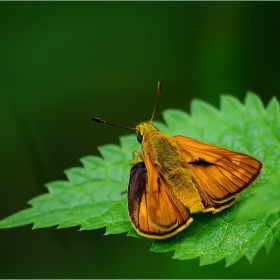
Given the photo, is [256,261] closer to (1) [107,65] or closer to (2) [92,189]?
(2) [92,189]

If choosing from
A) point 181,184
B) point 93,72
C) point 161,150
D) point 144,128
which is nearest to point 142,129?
point 144,128

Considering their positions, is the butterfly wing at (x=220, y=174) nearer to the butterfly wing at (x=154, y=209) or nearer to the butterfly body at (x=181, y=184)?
the butterfly body at (x=181, y=184)

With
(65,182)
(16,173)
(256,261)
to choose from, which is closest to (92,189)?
(65,182)

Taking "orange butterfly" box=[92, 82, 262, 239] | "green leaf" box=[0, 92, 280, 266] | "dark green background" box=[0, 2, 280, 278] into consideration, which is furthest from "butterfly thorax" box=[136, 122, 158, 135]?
"dark green background" box=[0, 2, 280, 278]

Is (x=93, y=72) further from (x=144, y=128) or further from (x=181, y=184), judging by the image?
(x=181, y=184)

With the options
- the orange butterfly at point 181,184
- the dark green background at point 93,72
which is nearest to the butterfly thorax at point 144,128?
the orange butterfly at point 181,184

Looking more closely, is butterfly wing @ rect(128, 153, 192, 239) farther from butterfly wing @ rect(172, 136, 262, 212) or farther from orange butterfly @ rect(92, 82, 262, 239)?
butterfly wing @ rect(172, 136, 262, 212)
